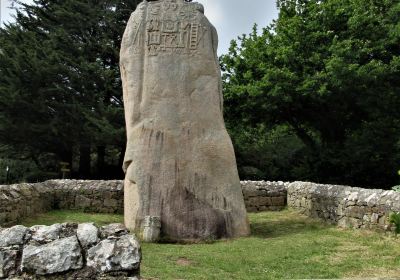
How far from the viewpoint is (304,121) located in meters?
22.1

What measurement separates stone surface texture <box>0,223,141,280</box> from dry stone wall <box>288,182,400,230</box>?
6817 mm

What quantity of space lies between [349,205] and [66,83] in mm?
15114

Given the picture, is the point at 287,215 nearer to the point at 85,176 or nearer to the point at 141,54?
the point at 141,54

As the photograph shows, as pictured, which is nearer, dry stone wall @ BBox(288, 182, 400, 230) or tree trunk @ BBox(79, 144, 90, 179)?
dry stone wall @ BBox(288, 182, 400, 230)

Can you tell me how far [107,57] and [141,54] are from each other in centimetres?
1317

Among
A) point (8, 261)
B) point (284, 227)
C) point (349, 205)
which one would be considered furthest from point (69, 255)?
point (284, 227)

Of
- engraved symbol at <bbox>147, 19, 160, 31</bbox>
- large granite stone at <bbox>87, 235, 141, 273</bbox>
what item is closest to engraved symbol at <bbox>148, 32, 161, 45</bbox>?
engraved symbol at <bbox>147, 19, 160, 31</bbox>

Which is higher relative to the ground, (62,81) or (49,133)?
(62,81)

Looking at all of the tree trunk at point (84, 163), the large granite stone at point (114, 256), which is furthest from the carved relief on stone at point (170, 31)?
the tree trunk at point (84, 163)

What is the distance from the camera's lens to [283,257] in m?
7.98

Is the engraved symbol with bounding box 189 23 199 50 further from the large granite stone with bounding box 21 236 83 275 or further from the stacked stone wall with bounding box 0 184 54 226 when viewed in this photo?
the large granite stone with bounding box 21 236 83 275

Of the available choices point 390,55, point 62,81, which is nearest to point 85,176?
point 62,81

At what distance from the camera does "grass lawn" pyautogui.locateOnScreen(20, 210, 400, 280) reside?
685 centimetres

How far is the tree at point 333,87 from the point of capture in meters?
18.8
